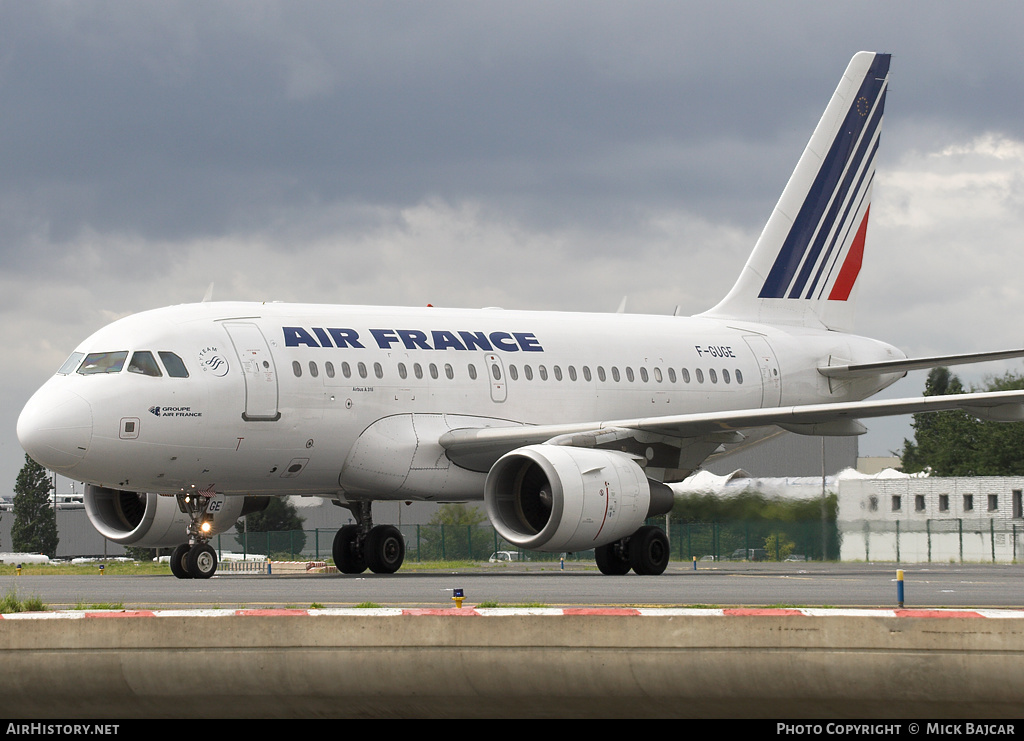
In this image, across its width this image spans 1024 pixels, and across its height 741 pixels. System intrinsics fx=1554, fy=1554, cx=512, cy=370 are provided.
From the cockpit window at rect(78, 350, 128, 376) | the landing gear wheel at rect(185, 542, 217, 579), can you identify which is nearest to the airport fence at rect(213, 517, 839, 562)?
the landing gear wheel at rect(185, 542, 217, 579)

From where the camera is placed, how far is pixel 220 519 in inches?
1108

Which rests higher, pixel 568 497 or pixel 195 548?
pixel 568 497

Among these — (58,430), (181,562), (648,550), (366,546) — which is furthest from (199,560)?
(648,550)

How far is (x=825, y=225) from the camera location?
34.4 metres

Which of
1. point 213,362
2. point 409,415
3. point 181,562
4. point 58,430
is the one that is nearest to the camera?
point 58,430

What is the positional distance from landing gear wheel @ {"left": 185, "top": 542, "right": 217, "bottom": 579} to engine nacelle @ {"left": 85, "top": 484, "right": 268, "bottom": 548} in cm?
223

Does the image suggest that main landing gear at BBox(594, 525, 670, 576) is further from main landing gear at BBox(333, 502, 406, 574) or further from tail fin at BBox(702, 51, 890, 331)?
tail fin at BBox(702, 51, 890, 331)

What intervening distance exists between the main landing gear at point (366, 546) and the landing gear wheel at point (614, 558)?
12.2 feet

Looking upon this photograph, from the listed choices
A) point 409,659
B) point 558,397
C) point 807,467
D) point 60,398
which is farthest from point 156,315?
point 807,467

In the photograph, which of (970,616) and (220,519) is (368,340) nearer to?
(220,519)

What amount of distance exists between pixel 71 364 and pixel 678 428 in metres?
9.74

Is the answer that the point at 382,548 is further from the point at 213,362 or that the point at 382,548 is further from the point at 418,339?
the point at 213,362

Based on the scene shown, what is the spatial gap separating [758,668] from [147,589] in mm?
12358

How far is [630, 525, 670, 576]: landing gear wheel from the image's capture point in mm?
25141
